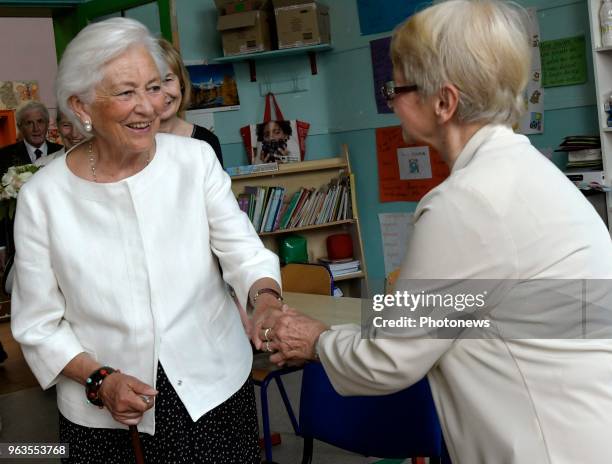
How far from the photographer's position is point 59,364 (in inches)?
73.8

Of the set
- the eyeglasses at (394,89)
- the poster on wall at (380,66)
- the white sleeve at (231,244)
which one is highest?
the poster on wall at (380,66)

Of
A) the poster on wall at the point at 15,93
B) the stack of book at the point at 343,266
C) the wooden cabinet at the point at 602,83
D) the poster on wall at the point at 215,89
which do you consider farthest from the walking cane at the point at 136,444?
the poster on wall at the point at 15,93

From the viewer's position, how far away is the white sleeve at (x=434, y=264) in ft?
4.67

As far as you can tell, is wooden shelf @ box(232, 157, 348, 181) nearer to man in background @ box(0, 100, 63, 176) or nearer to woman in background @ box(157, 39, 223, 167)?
man in background @ box(0, 100, 63, 176)

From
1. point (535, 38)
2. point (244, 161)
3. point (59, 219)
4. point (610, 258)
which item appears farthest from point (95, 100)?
point (244, 161)

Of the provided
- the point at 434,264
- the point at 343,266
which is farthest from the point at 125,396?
the point at 343,266

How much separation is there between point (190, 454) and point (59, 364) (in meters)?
0.36

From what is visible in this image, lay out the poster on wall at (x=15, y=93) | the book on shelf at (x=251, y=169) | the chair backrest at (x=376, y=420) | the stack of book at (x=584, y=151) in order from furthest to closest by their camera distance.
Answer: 1. the poster on wall at (x=15, y=93)
2. the book on shelf at (x=251, y=169)
3. the stack of book at (x=584, y=151)
4. the chair backrest at (x=376, y=420)

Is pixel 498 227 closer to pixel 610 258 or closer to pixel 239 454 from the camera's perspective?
pixel 610 258

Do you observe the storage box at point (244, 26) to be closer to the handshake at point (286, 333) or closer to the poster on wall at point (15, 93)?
the poster on wall at point (15, 93)

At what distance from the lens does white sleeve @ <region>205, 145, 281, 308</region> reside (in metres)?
1.95

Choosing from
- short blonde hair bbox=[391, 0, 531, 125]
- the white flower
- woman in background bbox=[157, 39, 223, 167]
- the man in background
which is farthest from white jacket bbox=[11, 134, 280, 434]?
the man in background

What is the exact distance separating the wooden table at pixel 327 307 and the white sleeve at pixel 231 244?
1.40 metres

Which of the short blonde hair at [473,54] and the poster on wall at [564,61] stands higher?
the poster on wall at [564,61]
